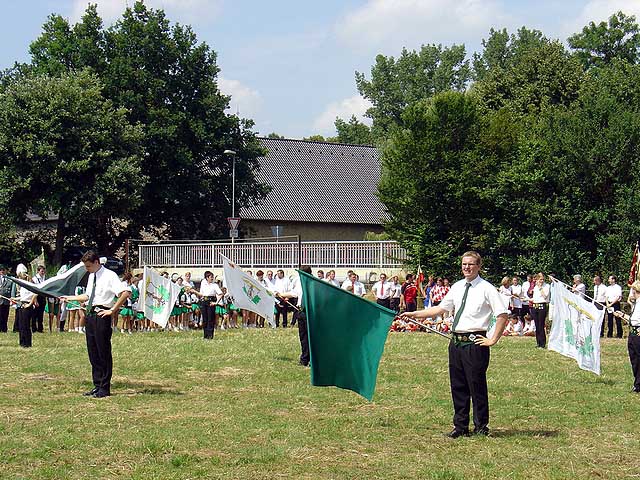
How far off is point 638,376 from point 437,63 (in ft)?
223

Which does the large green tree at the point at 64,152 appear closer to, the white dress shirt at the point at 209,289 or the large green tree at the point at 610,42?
the white dress shirt at the point at 209,289

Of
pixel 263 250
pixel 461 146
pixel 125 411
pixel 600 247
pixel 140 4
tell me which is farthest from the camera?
pixel 140 4

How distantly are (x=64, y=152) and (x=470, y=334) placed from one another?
36896mm

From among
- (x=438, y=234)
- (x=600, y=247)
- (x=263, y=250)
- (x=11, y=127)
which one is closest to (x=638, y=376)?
(x=600, y=247)

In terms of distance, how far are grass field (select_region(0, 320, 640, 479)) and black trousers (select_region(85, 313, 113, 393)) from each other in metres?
0.35

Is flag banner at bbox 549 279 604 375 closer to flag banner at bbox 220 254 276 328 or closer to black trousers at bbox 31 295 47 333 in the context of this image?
flag banner at bbox 220 254 276 328

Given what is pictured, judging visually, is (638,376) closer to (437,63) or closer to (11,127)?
(11,127)

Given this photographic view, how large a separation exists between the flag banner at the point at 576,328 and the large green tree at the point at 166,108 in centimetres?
3350

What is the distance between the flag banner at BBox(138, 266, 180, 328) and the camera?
25172 millimetres

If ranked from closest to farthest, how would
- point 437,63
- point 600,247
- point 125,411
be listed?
point 125,411, point 600,247, point 437,63

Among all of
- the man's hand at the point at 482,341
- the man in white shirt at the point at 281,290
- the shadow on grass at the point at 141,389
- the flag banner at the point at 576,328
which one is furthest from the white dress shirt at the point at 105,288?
the man in white shirt at the point at 281,290

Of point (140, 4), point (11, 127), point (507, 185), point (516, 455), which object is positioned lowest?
point (516, 455)

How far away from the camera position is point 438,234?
37.4 metres

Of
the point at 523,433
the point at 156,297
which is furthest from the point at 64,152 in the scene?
the point at 523,433
